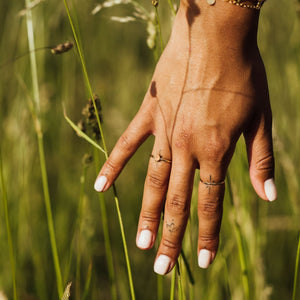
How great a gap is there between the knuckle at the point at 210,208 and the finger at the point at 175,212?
0.12 feet

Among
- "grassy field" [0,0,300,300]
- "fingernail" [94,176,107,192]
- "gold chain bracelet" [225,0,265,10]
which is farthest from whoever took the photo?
"grassy field" [0,0,300,300]

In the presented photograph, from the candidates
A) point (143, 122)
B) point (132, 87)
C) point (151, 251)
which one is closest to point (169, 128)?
point (143, 122)

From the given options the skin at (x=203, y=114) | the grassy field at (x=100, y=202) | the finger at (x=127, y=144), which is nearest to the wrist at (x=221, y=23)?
the skin at (x=203, y=114)

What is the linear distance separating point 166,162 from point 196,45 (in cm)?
28

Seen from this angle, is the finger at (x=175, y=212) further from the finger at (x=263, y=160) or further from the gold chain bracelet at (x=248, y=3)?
the gold chain bracelet at (x=248, y=3)

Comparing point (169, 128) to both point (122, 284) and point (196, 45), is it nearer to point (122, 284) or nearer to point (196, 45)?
point (196, 45)

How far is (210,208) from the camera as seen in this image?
893mm

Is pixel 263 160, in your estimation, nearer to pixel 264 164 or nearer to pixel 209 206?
pixel 264 164

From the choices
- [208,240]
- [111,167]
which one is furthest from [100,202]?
[208,240]

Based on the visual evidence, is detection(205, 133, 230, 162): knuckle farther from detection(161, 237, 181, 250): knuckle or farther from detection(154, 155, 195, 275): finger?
detection(161, 237, 181, 250): knuckle

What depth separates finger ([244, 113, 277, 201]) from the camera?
0.91 metres

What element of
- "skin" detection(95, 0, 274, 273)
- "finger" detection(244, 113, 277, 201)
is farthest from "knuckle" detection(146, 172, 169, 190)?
"finger" detection(244, 113, 277, 201)

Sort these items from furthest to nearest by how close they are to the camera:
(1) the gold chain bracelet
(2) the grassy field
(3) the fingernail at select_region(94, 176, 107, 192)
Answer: (2) the grassy field → (3) the fingernail at select_region(94, 176, 107, 192) → (1) the gold chain bracelet

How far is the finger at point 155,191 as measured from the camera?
0.93 m
